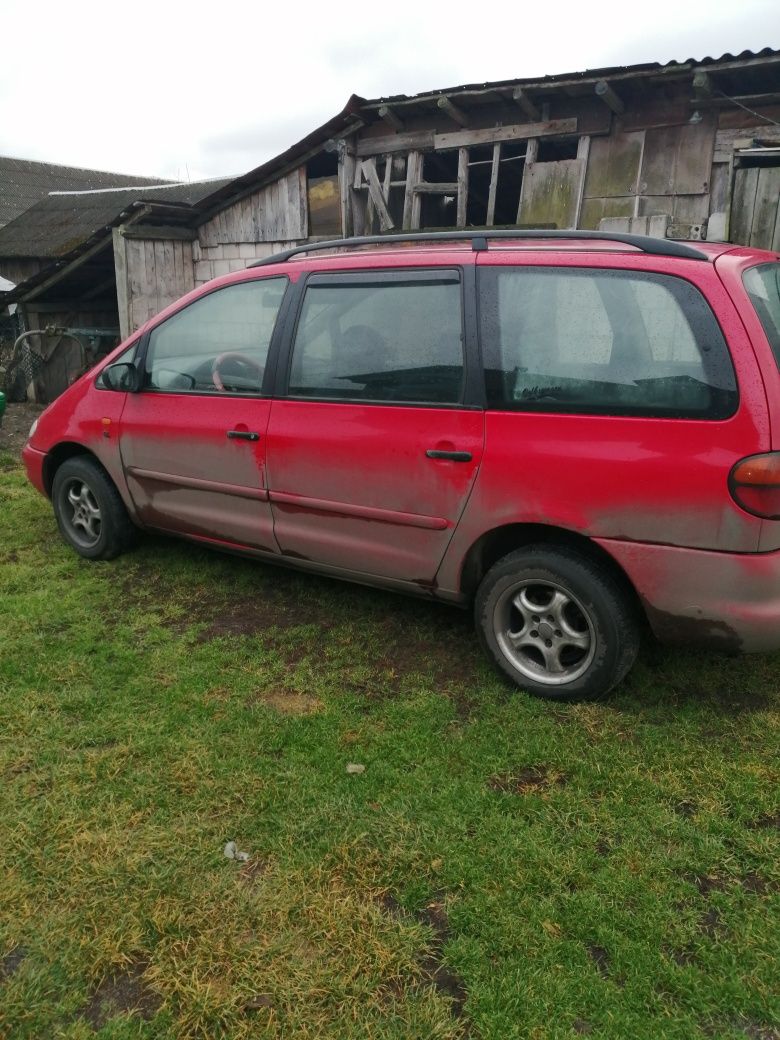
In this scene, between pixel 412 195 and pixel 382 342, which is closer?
pixel 382 342

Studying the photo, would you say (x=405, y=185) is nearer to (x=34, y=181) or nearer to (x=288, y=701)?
(x=288, y=701)

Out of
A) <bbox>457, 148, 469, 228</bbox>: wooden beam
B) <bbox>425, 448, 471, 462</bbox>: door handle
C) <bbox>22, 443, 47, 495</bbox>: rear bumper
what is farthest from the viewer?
<bbox>457, 148, 469, 228</bbox>: wooden beam

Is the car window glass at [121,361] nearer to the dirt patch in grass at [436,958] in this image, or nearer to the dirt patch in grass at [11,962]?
the dirt patch in grass at [11,962]

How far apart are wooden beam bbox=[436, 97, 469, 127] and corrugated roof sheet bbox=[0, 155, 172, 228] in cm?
1341

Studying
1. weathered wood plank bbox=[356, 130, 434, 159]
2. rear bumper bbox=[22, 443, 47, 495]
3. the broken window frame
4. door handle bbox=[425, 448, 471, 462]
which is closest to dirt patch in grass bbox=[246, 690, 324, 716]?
door handle bbox=[425, 448, 471, 462]

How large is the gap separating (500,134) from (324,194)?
2.63m

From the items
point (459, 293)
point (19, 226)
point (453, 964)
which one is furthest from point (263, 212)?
point (453, 964)

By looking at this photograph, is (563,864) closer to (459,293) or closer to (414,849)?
(414,849)

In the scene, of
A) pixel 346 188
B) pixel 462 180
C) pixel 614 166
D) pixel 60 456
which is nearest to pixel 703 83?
pixel 614 166

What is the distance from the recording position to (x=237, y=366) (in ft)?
13.1

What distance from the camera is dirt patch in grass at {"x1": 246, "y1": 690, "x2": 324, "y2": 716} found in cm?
318

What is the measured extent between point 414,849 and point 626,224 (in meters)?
7.24

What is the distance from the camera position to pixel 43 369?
11.6 meters

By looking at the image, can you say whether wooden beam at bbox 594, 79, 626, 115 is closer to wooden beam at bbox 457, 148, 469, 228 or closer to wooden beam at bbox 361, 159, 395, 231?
wooden beam at bbox 457, 148, 469, 228
